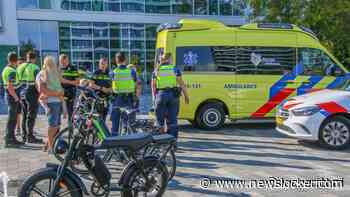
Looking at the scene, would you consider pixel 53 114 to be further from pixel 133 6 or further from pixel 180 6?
pixel 180 6

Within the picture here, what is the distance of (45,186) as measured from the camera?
4.32 m

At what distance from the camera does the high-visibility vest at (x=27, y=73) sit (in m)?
8.68

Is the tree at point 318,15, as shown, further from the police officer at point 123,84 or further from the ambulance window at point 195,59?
the police officer at point 123,84

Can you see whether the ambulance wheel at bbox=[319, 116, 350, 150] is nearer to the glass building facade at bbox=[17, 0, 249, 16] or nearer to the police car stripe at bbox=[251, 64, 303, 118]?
the police car stripe at bbox=[251, 64, 303, 118]

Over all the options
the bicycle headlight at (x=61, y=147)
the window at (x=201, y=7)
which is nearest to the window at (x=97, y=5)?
the window at (x=201, y=7)

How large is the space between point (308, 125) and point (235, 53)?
10.4 feet

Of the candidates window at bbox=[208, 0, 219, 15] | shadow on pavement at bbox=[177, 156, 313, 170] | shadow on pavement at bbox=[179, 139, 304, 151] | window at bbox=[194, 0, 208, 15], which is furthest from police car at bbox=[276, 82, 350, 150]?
window at bbox=[208, 0, 219, 15]

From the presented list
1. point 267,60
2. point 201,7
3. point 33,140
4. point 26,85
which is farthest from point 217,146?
point 201,7

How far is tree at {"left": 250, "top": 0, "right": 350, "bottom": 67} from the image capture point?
16203 mm

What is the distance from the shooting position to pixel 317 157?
7.41 m

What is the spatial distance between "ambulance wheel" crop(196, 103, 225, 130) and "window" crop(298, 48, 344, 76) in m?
2.27

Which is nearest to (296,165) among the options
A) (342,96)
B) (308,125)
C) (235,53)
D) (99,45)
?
(308,125)

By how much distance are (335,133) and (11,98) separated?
6191 millimetres

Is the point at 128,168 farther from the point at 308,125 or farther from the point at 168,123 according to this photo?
the point at 308,125
